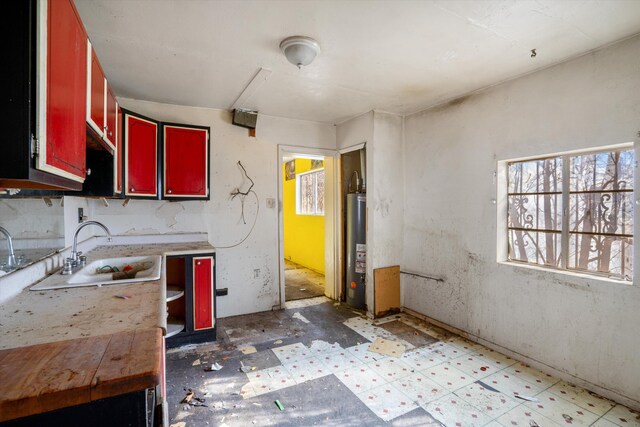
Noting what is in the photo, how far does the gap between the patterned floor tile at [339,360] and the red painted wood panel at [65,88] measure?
2291 millimetres

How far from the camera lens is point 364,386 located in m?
2.33

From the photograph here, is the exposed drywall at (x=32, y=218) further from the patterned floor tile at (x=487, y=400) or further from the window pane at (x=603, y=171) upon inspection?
the window pane at (x=603, y=171)

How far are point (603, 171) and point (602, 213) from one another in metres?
0.33

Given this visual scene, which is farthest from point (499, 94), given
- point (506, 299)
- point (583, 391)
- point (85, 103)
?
point (85, 103)

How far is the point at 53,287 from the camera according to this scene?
1.66 metres

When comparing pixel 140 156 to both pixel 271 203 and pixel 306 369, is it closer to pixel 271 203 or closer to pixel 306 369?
pixel 271 203

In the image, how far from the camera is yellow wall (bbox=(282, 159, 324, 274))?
6098 millimetres

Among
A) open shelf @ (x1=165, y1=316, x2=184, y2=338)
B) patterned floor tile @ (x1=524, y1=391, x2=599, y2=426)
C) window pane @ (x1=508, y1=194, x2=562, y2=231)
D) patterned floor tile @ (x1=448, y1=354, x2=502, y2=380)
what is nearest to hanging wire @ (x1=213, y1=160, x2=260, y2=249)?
open shelf @ (x1=165, y1=316, x2=184, y2=338)

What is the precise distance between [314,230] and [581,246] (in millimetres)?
4409

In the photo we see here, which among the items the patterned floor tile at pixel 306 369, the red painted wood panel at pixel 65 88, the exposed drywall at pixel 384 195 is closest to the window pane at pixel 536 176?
the exposed drywall at pixel 384 195

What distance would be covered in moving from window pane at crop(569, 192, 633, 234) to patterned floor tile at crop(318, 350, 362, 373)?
7.14ft

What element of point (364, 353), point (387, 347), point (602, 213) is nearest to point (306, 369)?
point (364, 353)

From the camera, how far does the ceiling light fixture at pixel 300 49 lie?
2145 mm

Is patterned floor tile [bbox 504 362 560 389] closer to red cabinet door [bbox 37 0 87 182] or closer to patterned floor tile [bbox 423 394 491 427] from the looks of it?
patterned floor tile [bbox 423 394 491 427]
